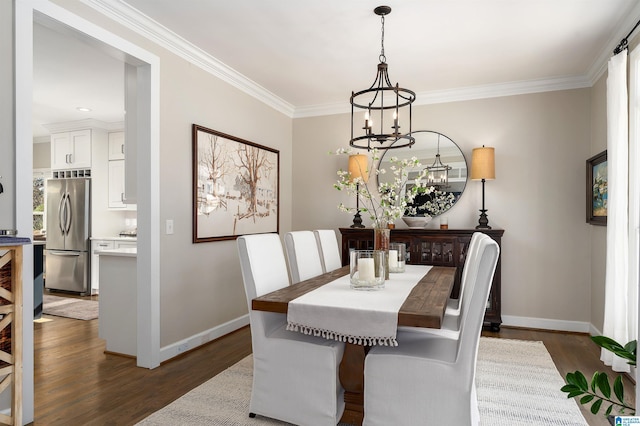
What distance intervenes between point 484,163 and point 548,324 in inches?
70.5

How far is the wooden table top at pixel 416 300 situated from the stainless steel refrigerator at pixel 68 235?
450cm

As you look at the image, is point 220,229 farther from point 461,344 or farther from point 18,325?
point 461,344

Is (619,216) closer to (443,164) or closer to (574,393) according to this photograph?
(443,164)

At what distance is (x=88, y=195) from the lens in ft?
19.0

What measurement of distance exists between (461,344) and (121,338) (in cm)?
270

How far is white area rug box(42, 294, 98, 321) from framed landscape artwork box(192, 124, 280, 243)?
202 centimetres

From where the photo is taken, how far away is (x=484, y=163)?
407cm

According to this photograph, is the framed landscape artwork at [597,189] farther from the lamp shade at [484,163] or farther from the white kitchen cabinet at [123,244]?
the white kitchen cabinet at [123,244]

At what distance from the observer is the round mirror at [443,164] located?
14.5 ft

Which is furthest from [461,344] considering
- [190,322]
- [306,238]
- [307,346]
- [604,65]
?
[604,65]

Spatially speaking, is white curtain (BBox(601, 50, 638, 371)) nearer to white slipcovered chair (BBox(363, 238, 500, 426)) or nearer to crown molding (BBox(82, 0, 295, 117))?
white slipcovered chair (BBox(363, 238, 500, 426))

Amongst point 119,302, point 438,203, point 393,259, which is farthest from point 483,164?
point 119,302

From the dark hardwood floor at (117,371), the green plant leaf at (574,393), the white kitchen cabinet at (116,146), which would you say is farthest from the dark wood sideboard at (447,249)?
the white kitchen cabinet at (116,146)

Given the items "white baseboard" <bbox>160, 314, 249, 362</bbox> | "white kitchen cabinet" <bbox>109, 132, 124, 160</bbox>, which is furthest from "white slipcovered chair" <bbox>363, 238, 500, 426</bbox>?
"white kitchen cabinet" <bbox>109, 132, 124, 160</bbox>
